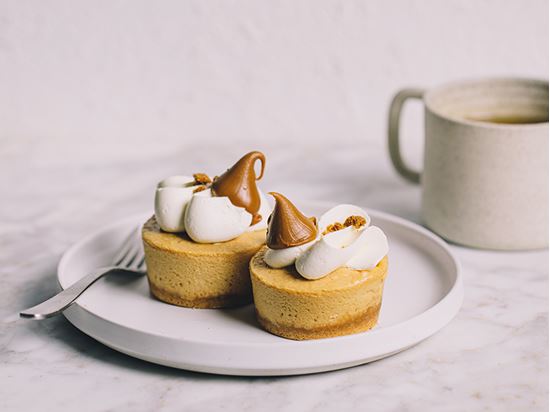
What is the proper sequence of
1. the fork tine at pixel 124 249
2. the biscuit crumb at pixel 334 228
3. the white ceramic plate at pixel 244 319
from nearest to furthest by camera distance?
the white ceramic plate at pixel 244 319 → the biscuit crumb at pixel 334 228 → the fork tine at pixel 124 249

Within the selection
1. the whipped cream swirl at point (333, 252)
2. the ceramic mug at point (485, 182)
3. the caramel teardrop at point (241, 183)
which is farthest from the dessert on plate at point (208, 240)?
the ceramic mug at point (485, 182)

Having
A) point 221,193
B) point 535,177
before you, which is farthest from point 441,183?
point 221,193

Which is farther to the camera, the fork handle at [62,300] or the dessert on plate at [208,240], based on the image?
the dessert on plate at [208,240]

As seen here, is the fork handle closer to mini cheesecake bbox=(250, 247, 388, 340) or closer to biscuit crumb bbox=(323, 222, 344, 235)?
mini cheesecake bbox=(250, 247, 388, 340)

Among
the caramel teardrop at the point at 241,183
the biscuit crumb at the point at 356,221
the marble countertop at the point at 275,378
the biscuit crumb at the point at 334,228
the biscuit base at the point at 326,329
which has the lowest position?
the marble countertop at the point at 275,378

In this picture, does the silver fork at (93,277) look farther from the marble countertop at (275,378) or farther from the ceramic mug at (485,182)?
the ceramic mug at (485,182)

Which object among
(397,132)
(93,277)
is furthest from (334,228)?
(397,132)
